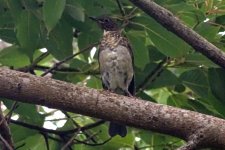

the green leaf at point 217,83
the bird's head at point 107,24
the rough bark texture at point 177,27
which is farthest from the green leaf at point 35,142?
the rough bark texture at point 177,27

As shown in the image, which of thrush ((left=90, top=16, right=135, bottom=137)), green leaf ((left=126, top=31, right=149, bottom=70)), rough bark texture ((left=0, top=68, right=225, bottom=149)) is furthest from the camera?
thrush ((left=90, top=16, right=135, bottom=137))

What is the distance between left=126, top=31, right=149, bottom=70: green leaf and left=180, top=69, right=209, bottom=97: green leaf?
0.77 ft

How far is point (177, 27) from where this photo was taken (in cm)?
242

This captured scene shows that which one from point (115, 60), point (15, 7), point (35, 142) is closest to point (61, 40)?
point (15, 7)

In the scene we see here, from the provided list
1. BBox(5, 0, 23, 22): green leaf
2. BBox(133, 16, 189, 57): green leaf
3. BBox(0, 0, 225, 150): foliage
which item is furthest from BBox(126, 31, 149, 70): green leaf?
BBox(5, 0, 23, 22): green leaf

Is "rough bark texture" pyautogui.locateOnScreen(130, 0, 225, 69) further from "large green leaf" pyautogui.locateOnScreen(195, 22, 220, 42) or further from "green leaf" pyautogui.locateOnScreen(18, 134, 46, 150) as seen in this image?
"green leaf" pyautogui.locateOnScreen(18, 134, 46, 150)

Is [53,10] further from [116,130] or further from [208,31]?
[116,130]

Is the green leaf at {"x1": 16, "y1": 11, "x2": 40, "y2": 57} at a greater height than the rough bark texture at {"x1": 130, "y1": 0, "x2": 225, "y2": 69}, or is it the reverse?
the rough bark texture at {"x1": 130, "y1": 0, "x2": 225, "y2": 69}

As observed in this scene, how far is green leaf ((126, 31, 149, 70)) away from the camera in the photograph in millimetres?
3027

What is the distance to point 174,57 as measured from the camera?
2920 mm

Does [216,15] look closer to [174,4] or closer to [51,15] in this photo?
[174,4]

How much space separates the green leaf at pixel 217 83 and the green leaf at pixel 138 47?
31cm

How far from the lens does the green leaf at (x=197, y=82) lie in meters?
3.10

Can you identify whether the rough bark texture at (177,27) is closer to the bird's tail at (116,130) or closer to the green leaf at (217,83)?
the green leaf at (217,83)
